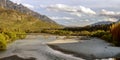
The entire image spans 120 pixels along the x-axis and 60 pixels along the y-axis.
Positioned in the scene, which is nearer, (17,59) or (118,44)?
(17,59)

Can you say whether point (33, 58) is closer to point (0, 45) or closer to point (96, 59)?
point (96, 59)

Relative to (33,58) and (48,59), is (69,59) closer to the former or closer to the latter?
(48,59)

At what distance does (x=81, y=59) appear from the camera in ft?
186

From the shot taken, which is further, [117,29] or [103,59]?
[117,29]

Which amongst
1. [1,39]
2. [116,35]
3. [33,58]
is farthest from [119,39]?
[33,58]

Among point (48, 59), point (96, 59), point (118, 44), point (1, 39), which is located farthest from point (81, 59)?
point (118, 44)

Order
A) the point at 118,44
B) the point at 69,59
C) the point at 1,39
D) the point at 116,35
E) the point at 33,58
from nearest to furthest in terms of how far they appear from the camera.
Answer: the point at 69,59 → the point at 33,58 → the point at 1,39 → the point at 118,44 → the point at 116,35

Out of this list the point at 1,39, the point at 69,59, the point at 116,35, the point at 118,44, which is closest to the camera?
the point at 69,59

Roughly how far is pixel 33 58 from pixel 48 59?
432 centimetres

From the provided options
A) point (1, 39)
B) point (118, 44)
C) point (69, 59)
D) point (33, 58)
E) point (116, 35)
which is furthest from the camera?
point (116, 35)

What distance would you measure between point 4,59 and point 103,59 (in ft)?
61.8

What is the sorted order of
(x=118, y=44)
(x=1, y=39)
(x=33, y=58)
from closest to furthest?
(x=33, y=58)
(x=1, y=39)
(x=118, y=44)

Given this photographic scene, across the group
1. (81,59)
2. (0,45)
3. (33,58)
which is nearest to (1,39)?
(0,45)

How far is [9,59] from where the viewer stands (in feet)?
185
